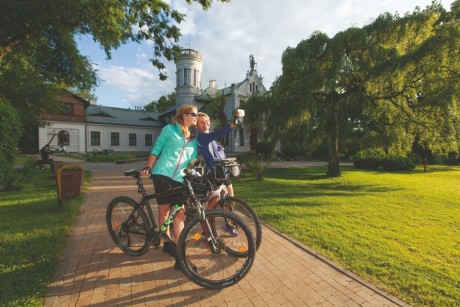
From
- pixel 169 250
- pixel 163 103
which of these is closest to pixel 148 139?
pixel 163 103

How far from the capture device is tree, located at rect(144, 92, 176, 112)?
59812 mm

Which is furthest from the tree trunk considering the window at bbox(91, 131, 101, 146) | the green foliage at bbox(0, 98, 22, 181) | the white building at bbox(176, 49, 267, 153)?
the window at bbox(91, 131, 101, 146)

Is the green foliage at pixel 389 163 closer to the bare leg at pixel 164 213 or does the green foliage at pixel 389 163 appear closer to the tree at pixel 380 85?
the tree at pixel 380 85

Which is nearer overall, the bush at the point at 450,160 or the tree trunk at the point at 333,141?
the tree trunk at the point at 333,141

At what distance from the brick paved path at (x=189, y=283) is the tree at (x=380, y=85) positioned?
31.0 ft

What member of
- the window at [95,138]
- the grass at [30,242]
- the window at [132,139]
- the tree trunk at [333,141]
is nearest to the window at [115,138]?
the window at [95,138]

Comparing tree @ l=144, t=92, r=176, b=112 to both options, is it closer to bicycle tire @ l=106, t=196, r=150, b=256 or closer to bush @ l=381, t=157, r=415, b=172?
bush @ l=381, t=157, r=415, b=172

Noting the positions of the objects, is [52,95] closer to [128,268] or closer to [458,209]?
[128,268]

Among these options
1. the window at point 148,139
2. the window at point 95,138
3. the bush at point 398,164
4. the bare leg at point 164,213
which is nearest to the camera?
the bare leg at point 164,213

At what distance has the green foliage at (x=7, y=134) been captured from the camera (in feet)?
19.6

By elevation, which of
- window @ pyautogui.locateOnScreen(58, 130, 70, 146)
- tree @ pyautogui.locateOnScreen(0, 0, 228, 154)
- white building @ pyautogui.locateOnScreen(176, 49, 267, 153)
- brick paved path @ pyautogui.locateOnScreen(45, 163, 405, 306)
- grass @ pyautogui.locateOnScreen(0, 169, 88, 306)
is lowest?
brick paved path @ pyautogui.locateOnScreen(45, 163, 405, 306)

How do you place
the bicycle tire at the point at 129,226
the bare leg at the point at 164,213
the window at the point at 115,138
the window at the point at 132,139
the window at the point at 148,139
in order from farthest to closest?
1. the window at the point at 148,139
2. the window at the point at 132,139
3. the window at the point at 115,138
4. the bicycle tire at the point at 129,226
5. the bare leg at the point at 164,213

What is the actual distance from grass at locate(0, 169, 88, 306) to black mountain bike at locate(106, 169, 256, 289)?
1006 millimetres

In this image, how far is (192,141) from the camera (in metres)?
3.50
